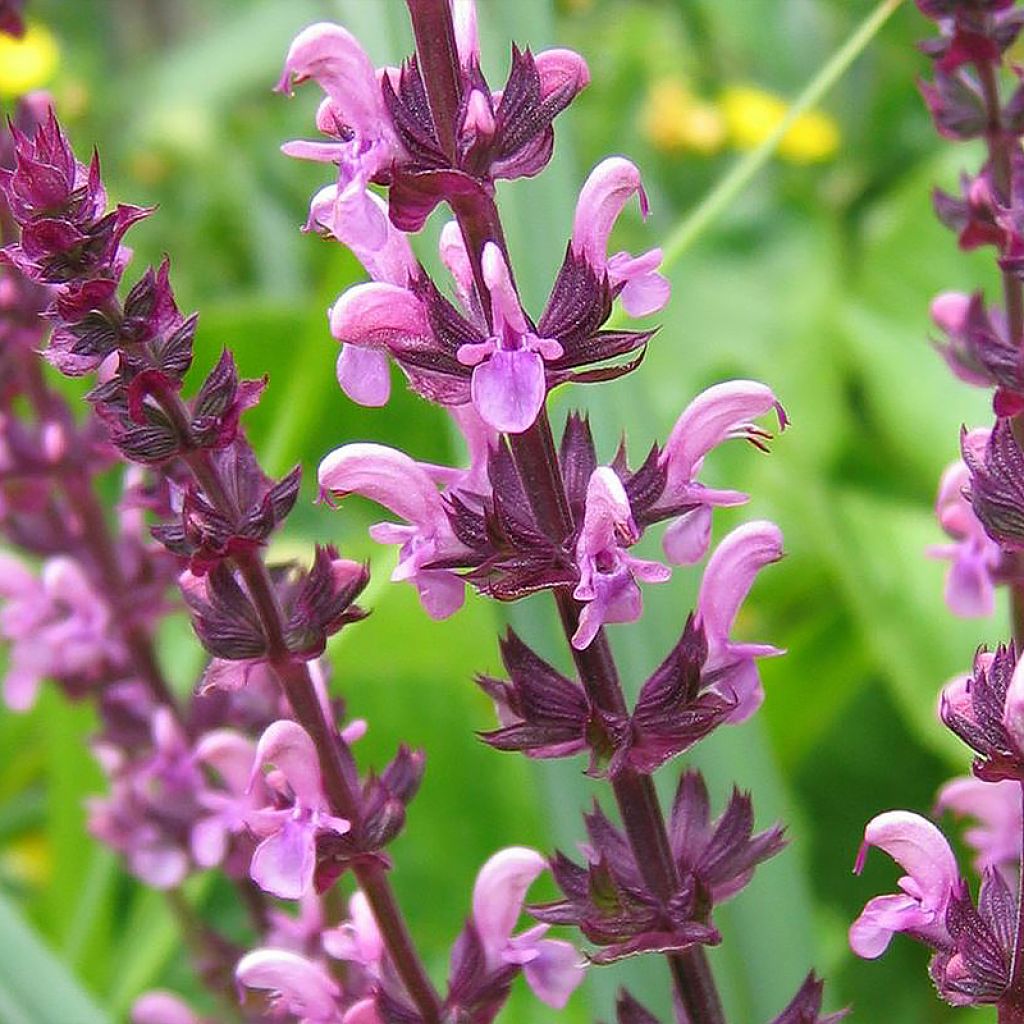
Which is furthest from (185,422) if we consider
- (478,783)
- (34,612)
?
(478,783)

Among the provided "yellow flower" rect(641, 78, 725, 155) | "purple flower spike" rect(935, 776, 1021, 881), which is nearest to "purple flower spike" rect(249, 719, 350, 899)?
"purple flower spike" rect(935, 776, 1021, 881)

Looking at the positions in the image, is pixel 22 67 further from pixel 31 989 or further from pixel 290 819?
pixel 290 819

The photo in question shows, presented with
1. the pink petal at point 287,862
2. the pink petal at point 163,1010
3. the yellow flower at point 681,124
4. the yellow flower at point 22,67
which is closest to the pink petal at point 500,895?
the pink petal at point 287,862

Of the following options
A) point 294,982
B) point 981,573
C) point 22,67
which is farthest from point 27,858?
point 981,573

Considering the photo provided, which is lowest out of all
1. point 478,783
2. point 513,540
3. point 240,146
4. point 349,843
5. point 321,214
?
point 478,783

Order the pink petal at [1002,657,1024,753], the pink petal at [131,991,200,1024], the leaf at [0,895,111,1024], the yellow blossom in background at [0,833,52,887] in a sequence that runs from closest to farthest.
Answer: the pink petal at [1002,657,1024,753] < the leaf at [0,895,111,1024] < the pink petal at [131,991,200,1024] < the yellow blossom in background at [0,833,52,887]

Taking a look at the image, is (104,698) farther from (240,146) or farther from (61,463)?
(240,146)

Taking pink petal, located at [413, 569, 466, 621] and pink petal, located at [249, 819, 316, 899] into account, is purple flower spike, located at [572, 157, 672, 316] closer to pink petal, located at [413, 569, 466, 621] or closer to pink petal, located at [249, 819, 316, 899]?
pink petal, located at [413, 569, 466, 621]
